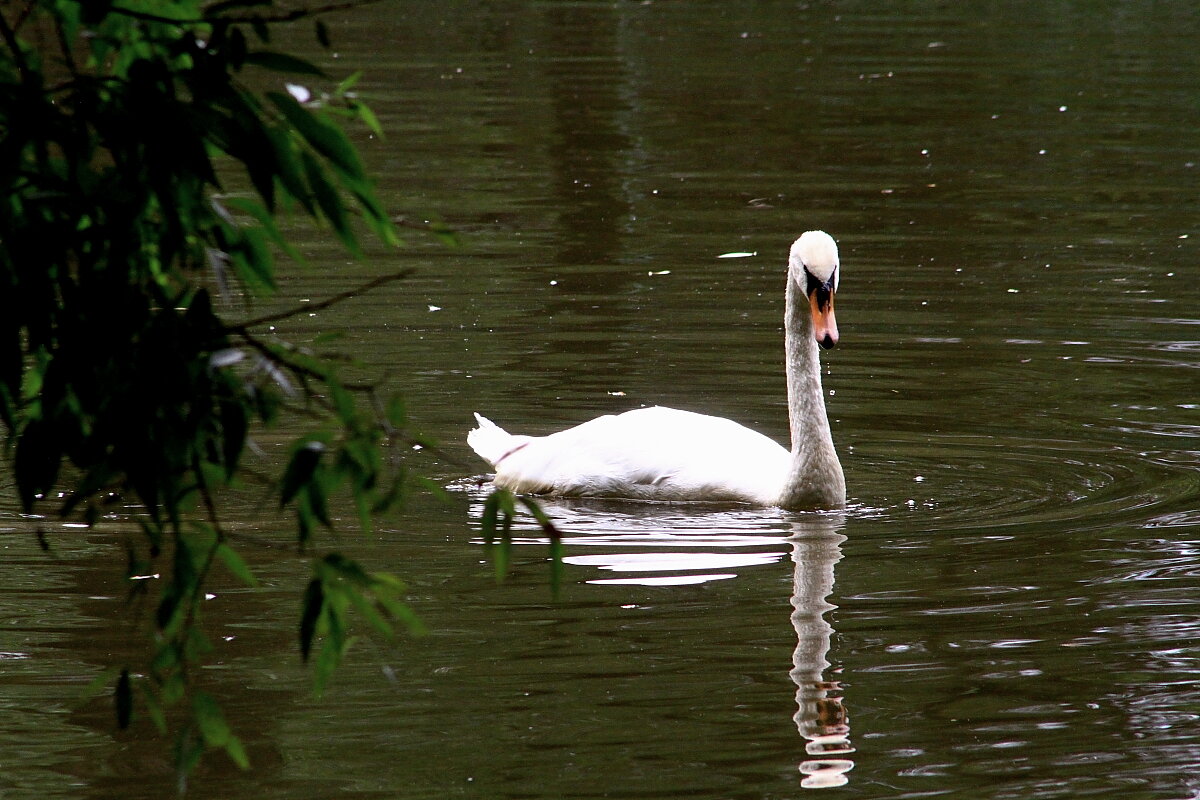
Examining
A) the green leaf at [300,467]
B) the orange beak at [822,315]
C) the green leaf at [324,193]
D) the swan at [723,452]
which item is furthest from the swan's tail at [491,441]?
the green leaf at [300,467]

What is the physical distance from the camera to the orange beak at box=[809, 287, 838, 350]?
25.2 feet

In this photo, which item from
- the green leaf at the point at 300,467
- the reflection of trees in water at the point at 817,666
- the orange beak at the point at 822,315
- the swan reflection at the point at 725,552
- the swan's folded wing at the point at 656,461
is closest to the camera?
the green leaf at the point at 300,467

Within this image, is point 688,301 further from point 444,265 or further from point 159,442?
point 159,442

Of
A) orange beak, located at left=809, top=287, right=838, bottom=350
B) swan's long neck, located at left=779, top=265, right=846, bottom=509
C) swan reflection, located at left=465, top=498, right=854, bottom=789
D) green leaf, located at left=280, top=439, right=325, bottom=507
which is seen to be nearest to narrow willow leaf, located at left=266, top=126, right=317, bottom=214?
green leaf, located at left=280, top=439, right=325, bottom=507

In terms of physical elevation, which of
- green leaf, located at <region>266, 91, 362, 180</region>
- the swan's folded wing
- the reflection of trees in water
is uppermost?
green leaf, located at <region>266, 91, 362, 180</region>

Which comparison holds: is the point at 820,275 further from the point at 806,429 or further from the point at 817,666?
the point at 817,666

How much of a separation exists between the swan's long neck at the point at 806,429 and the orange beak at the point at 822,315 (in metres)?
0.16

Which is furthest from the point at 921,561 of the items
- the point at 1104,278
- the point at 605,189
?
the point at 605,189

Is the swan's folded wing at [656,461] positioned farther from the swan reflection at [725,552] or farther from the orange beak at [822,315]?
the orange beak at [822,315]

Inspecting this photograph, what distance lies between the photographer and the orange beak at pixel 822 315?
7.69 m

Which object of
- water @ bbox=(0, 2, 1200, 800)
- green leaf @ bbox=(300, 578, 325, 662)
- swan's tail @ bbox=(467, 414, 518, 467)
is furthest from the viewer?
swan's tail @ bbox=(467, 414, 518, 467)

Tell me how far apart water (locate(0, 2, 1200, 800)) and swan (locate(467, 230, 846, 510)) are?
0.48 feet

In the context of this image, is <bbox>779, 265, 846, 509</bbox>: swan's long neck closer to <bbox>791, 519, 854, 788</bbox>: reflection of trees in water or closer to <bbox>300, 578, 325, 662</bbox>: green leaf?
<bbox>791, 519, 854, 788</bbox>: reflection of trees in water

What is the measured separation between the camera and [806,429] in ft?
25.9
